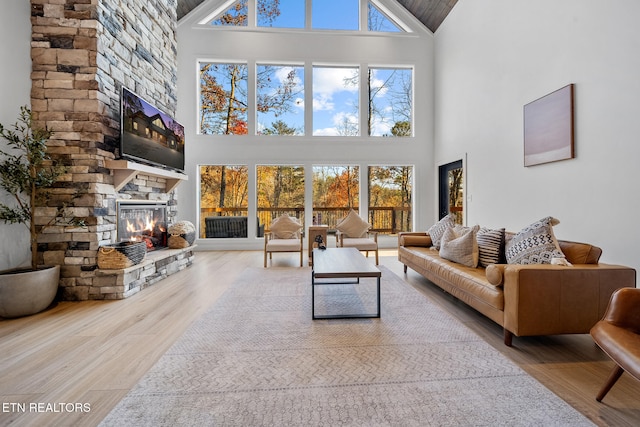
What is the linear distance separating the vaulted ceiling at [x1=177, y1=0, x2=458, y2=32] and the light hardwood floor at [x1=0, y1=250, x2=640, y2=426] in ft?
20.7

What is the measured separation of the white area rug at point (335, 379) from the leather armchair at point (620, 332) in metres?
0.32

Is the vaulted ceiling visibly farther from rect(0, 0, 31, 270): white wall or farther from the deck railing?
the deck railing

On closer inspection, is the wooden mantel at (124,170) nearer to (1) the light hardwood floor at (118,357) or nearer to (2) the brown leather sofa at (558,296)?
(1) the light hardwood floor at (118,357)

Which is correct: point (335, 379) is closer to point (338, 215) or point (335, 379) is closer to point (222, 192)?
point (338, 215)

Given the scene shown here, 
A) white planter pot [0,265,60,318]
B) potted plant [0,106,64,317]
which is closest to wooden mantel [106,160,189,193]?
potted plant [0,106,64,317]

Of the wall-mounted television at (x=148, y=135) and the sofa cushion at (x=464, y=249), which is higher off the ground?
the wall-mounted television at (x=148, y=135)

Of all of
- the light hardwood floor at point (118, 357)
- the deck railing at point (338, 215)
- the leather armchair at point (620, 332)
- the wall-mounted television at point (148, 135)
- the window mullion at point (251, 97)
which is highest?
the window mullion at point (251, 97)

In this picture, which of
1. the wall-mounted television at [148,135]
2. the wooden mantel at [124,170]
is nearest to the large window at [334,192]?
the wall-mounted television at [148,135]

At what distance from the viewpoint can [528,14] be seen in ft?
12.7

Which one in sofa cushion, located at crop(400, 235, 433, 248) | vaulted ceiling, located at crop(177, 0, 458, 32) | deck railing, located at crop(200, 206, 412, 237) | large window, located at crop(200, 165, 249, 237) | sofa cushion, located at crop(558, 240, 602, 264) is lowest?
sofa cushion, located at crop(400, 235, 433, 248)

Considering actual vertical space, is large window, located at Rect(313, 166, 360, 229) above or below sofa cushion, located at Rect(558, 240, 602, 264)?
above

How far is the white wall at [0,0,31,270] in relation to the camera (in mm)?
2846

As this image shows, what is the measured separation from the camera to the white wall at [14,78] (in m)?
2.85

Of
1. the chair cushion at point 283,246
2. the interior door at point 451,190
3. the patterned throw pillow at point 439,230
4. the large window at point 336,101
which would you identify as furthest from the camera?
the large window at point 336,101
